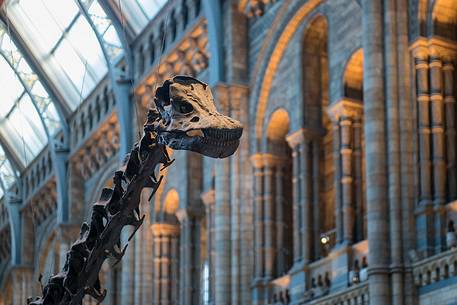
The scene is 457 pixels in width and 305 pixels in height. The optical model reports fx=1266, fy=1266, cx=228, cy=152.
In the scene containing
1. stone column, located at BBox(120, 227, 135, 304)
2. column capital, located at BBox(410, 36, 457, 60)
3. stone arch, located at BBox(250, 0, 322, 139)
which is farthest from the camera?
stone column, located at BBox(120, 227, 135, 304)

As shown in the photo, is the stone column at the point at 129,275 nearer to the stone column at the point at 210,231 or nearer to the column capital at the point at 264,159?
the stone column at the point at 210,231

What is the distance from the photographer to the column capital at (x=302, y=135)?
25.2m

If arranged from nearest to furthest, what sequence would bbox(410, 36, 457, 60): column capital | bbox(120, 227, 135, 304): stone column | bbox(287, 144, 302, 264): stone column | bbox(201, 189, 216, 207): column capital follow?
bbox(410, 36, 457, 60): column capital → bbox(287, 144, 302, 264): stone column → bbox(201, 189, 216, 207): column capital → bbox(120, 227, 135, 304): stone column

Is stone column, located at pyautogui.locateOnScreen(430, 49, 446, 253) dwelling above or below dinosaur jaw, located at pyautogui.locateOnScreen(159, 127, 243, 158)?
above

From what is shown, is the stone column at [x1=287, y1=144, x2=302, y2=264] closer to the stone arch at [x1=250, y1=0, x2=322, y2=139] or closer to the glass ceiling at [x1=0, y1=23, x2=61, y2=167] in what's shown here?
the stone arch at [x1=250, y1=0, x2=322, y2=139]

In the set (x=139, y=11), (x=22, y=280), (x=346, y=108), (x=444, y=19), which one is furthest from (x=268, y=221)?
(x=22, y=280)

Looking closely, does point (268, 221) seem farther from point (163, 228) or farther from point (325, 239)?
point (163, 228)

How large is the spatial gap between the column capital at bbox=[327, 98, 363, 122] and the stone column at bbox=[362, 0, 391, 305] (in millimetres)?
1976

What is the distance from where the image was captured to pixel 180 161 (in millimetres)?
30797

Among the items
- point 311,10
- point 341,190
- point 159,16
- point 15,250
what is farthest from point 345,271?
point 15,250

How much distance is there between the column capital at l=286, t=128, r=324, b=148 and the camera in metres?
25.2

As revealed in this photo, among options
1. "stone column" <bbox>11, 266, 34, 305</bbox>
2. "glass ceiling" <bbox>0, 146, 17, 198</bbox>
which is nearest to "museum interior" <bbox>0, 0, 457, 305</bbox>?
"stone column" <bbox>11, 266, 34, 305</bbox>

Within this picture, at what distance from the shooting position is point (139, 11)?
112 feet

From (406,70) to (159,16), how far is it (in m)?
12.1
